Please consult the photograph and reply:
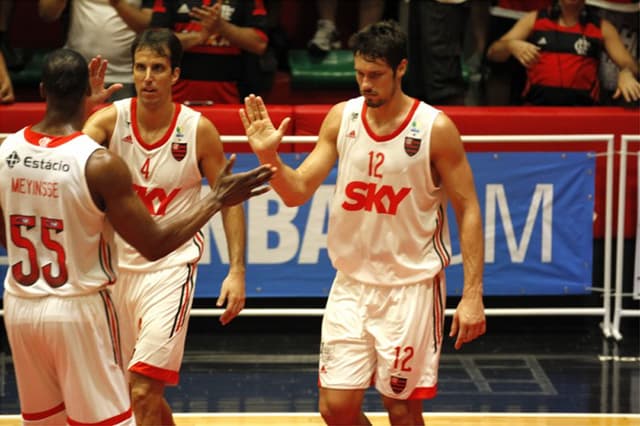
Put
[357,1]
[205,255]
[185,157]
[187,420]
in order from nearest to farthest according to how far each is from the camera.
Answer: [185,157], [187,420], [205,255], [357,1]

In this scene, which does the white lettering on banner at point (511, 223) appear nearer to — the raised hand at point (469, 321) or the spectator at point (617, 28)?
the spectator at point (617, 28)

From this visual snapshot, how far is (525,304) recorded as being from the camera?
921 centimetres

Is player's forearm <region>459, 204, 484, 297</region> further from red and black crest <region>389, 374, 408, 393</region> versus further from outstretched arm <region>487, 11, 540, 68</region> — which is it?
outstretched arm <region>487, 11, 540, 68</region>

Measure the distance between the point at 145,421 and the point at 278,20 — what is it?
17.3 feet

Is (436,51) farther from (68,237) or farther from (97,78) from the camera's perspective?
(68,237)

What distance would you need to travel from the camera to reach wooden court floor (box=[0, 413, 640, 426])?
6926mm

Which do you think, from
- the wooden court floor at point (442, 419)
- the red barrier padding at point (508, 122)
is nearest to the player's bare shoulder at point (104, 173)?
the wooden court floor at point (442, 419)

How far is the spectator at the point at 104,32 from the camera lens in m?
9.13

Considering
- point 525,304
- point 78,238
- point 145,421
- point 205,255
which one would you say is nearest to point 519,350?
point 525,304

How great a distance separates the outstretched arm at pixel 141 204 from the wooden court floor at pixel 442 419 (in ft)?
8.29

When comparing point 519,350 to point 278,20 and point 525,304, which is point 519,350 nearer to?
point 525,304

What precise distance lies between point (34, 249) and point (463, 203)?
6.71ft

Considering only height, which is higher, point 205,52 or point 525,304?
point 205,52

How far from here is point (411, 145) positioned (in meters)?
5.53
